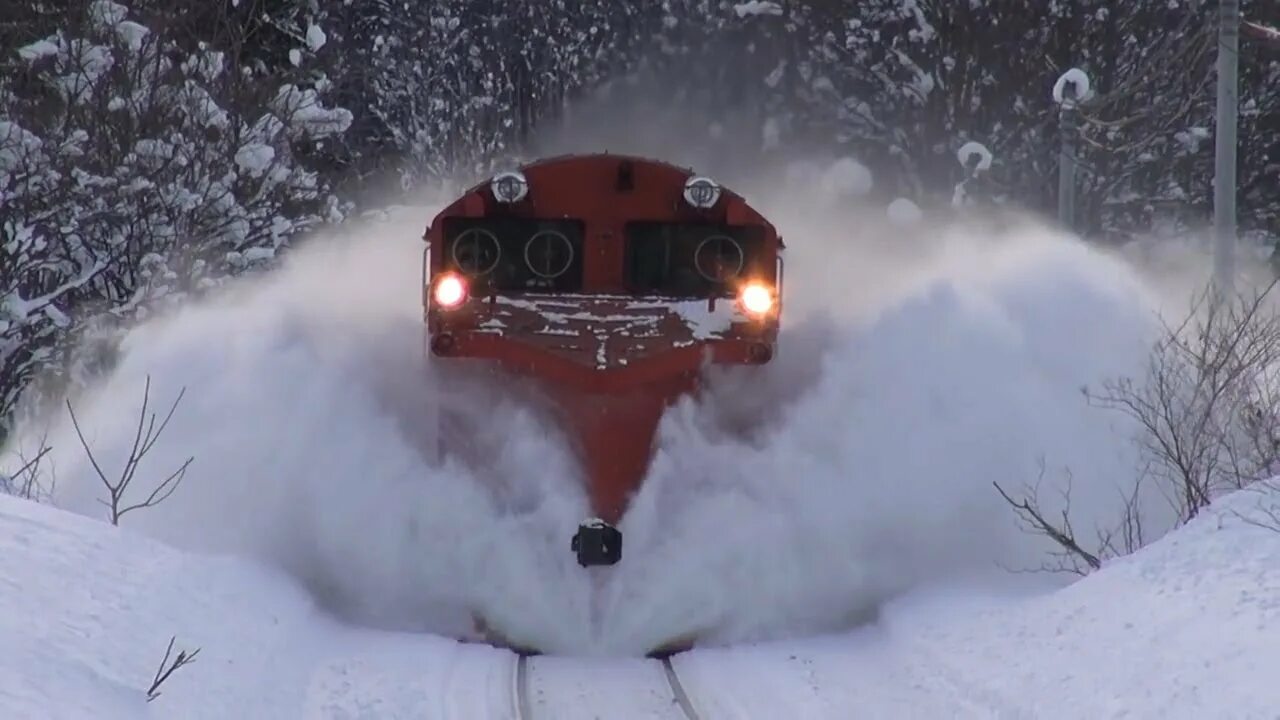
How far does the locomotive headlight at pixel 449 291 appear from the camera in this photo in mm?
9023

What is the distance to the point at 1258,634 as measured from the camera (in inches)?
243

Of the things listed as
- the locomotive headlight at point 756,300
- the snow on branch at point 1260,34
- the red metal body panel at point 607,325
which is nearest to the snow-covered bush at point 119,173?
the red metal body panel at point 607,325

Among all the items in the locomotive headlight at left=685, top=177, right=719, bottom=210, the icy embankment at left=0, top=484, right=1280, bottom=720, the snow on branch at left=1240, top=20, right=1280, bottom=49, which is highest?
the snow on branch at left=1240, top=20, right=1280, bottom=49

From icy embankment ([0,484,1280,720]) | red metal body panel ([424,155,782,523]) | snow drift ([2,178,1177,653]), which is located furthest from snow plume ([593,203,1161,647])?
icy embankment ([0,484,1280,720])

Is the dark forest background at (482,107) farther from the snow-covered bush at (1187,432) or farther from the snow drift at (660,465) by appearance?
the snow-covered bush at (1187,432)

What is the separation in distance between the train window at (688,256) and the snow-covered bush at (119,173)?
4.45 meters

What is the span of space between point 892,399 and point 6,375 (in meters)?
6.61

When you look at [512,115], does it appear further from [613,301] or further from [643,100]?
[613,301]

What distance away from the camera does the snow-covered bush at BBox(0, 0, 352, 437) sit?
12.4 meters

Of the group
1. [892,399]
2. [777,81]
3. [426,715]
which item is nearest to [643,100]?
[777,81]

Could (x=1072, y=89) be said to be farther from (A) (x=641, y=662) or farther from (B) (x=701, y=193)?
(A) (x=641, y=662)

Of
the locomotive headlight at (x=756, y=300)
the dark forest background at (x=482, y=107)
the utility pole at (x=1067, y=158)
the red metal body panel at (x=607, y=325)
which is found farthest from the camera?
the utility pole at (x=1067, y=158)

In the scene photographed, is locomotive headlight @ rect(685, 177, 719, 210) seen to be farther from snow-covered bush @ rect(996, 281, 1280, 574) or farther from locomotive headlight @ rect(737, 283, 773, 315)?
snow-covered bush @ rect(996, 281, 1280, 574)

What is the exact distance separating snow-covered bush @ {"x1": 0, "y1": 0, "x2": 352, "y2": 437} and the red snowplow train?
3.78 metres
